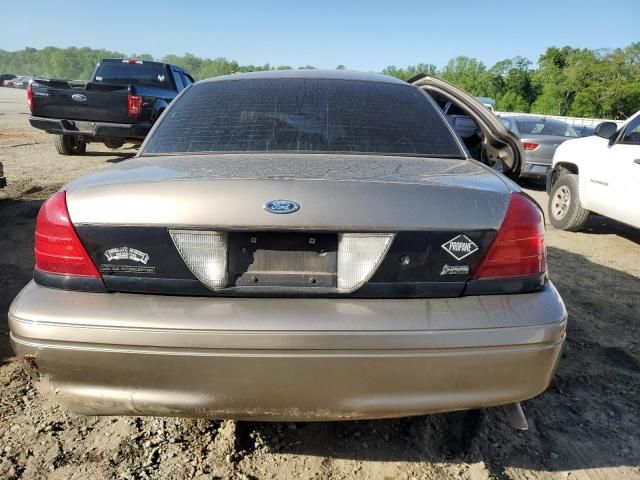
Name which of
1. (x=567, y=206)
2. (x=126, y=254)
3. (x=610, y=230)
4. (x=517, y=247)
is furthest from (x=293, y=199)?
(x=610, y=230)

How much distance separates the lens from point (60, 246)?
6.03 ft

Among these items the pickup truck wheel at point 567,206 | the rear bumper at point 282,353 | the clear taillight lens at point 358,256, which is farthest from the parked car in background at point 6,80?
the clear taillight lens at point 358,256

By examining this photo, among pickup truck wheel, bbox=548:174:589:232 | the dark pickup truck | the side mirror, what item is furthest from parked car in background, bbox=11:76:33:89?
the side mirror

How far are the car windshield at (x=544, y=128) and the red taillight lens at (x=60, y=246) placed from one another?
10.6m

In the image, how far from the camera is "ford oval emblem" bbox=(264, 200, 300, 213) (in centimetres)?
172

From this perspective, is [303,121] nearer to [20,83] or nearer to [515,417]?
[515,417]

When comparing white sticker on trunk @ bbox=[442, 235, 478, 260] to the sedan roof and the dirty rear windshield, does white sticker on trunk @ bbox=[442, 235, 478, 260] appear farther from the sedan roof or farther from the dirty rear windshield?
the sedan roof

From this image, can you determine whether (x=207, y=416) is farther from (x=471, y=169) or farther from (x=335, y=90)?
(x=335, y=90)

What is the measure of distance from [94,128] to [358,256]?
365 inches

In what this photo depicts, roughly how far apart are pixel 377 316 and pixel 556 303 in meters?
0.69

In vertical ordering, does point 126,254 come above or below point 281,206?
below

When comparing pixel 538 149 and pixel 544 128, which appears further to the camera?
pixel 544 128

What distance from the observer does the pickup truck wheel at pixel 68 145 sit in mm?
11297

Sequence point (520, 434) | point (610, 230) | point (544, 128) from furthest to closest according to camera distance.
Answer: point (544, 128) → point (610, 230) → point (520, 434)
